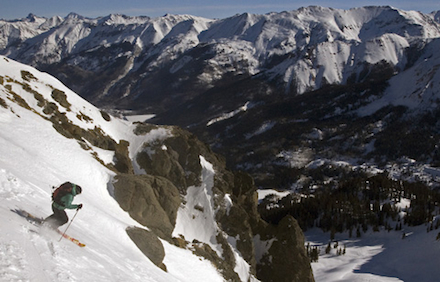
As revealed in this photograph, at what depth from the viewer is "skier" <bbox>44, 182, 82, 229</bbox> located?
1692cm

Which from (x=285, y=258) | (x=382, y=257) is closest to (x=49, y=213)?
(x=285, y=258)

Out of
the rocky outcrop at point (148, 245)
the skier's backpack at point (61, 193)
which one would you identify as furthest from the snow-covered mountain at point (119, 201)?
the skier's backpack at point (61, 193)

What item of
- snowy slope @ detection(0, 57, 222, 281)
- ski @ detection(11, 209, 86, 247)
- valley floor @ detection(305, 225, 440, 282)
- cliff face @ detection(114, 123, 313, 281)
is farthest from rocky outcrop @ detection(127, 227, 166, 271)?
valley floor @ detection(305, 225, 440, 282)

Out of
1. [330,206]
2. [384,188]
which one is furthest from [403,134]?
[330,206]

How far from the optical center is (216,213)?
154 feet

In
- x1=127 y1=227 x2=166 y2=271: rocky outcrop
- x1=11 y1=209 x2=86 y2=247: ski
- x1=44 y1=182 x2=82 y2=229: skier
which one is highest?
x1=44 y1=182 x2=82 y2=229: skier

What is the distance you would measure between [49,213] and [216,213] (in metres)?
29.5

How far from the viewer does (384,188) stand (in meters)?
92.4

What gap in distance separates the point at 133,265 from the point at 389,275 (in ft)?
178

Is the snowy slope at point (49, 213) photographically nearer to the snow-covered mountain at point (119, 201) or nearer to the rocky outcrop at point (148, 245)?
the snow-covered mountain at point (119, 201)

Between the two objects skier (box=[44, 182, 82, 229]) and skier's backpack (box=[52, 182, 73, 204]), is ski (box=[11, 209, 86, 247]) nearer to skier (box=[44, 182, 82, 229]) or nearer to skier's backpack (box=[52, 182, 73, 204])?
skier (box=[44, 182, 82, 229])

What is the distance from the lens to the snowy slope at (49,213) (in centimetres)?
1395

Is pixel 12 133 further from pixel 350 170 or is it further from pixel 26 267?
pixel 350 170

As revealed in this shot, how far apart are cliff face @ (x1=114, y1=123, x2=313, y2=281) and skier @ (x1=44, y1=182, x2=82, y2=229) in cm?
1932
